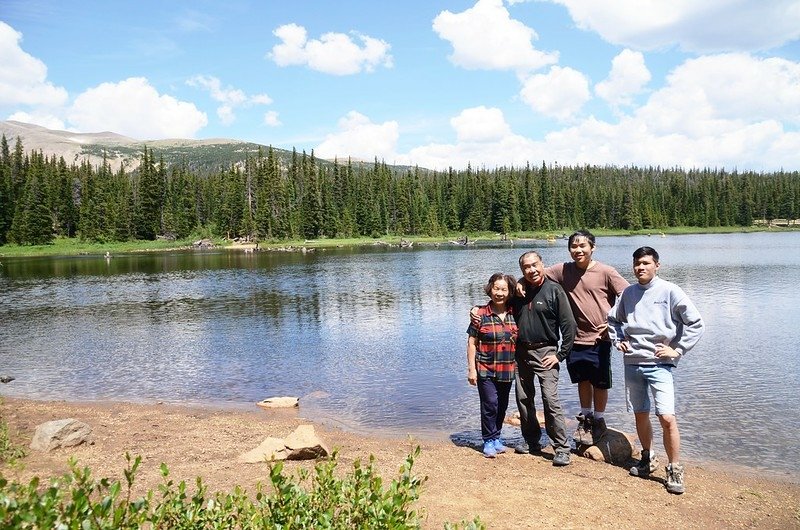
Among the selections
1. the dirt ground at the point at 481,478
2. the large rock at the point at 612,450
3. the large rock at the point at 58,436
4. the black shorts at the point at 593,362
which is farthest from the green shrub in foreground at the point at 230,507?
the large rock at the point at 58,436

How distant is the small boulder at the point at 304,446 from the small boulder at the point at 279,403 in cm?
425

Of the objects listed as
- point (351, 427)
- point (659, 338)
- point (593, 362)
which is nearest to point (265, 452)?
point (351, 427)

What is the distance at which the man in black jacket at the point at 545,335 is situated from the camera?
834 cm

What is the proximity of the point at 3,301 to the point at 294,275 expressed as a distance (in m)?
20.2

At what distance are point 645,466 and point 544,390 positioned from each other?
1687 mm

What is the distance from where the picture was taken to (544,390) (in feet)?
28.3

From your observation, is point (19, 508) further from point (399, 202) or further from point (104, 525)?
point (399, 202)

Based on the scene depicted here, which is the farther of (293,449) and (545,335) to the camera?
(293,449)

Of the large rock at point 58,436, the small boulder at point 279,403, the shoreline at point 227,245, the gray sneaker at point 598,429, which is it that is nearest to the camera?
the gray sneaker at point 598,429

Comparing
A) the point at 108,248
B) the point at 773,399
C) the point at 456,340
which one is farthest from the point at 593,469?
the point at 108,248

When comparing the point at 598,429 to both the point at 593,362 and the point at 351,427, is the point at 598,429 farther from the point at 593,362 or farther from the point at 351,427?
the point at 351,427

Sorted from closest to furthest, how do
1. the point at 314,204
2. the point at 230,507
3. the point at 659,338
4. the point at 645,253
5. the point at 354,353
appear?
the point at 230,507 < the point at 659,338 < the point at 645,253 < the point at 354,353 < the point at 314,204

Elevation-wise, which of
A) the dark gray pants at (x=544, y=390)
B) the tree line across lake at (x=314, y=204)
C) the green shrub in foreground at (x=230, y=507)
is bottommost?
the dark gray pants at (x=544, y=390)

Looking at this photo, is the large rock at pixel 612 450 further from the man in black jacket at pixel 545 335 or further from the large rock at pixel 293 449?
the large rock at pixel 293 449
